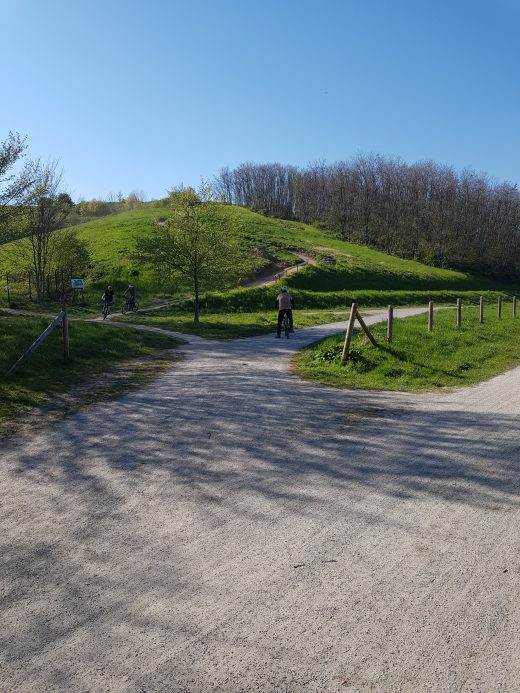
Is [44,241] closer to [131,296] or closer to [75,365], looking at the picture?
[131,296]

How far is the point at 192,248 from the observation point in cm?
2766

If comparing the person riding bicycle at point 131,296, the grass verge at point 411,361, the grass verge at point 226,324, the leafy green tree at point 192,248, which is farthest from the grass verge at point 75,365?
the person riding bicycle at point 131,296

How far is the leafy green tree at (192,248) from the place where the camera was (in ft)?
90.8

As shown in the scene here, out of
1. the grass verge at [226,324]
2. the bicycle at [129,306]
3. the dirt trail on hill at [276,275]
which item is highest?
the dirt trail on hill at [276,275]

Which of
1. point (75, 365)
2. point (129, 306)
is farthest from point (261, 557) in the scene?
point (129, 306)

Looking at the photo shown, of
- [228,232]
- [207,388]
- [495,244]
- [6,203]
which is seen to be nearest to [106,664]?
[207,388]

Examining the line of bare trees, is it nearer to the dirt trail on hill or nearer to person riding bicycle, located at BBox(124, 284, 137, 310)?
the dirt trail on hill

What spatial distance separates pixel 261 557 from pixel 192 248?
24521 mm

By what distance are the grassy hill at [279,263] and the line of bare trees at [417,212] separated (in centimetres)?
1208

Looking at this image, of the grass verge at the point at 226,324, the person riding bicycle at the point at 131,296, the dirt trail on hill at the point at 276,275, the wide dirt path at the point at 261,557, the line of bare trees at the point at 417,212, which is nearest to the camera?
the wide dirt path at the point at 261,557

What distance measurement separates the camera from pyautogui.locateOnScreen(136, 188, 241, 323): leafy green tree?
2767 centimetres

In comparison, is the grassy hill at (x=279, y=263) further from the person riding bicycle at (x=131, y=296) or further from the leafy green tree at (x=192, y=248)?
the person riding bicycle at (x=131, y=296)

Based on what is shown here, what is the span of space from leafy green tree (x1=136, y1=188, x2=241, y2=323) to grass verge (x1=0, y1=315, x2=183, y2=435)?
383 inches

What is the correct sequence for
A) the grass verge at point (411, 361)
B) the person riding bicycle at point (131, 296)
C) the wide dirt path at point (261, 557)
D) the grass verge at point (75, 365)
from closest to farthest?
1. the wide dirt path at point (261, 557)
2. the grass verge at point (75, 365)
3. the grass verge at point (411, 361)
4. the person riding bicycle at point (131, 296)
